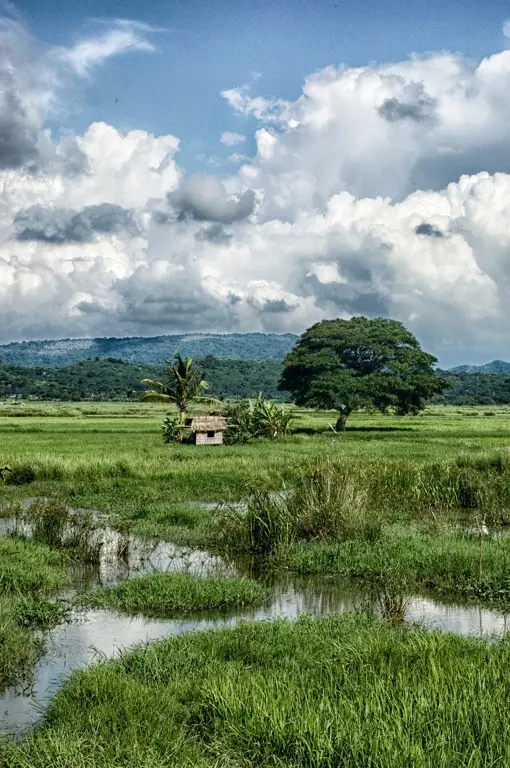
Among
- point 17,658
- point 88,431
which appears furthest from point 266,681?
point 88,431

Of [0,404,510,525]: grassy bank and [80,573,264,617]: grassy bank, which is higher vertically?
[0,404,510,525]: grassy bank

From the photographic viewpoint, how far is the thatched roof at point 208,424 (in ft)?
136

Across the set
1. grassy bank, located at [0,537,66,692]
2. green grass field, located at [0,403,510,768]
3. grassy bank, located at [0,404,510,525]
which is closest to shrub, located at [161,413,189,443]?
grassy bank, located at [0,404,510,525]

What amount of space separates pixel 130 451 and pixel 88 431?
16.8 metres

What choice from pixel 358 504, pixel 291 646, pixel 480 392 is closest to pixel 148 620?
pixel 291 646

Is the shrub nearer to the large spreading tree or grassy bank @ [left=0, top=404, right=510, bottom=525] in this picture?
grassy bank @ [left=0, top=404, right=510, bottom=525]

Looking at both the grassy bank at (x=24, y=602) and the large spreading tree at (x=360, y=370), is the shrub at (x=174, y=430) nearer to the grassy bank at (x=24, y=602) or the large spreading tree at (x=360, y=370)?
the large spreading tree at (x=360, y=370)

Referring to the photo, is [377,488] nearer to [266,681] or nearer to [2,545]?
[2,545]

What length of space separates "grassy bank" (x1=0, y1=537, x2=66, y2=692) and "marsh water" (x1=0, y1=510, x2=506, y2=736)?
21 centimetres

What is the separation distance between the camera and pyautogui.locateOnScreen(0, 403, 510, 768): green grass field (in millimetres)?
6312

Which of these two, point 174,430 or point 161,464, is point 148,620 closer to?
point 161,464

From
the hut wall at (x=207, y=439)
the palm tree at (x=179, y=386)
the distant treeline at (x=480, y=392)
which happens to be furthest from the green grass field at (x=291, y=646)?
the distant treeline at (x=480, y=392)

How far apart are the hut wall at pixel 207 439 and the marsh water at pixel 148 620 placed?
84.5 ft

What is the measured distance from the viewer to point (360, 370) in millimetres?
52500
